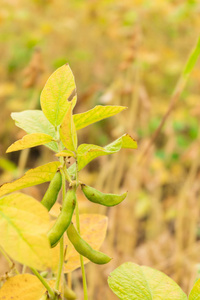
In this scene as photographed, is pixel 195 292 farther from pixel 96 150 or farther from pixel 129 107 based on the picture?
pixel 129 107

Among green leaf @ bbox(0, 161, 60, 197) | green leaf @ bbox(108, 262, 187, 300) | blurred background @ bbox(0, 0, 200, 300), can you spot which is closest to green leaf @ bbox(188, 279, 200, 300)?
green leaf @ bbox(108, 262, 187, 300)

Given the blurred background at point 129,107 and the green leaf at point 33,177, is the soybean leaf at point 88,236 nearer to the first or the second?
the green leaf at point 33,177

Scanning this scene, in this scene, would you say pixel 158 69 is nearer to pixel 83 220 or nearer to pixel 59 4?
pixel 59 4

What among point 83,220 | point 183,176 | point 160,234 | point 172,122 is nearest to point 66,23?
point 172,122

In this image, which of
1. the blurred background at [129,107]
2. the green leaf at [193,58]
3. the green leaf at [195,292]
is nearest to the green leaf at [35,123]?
the green leaf at [195,292]

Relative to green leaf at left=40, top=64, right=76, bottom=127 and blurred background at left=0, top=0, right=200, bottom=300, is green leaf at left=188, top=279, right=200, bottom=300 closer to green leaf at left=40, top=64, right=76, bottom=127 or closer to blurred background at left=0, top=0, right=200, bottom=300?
green leaf at left=40, top=64, right=76, bottom=127

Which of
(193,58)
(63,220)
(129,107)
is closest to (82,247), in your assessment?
(63,220)
